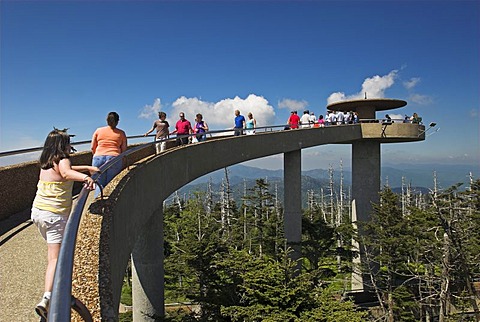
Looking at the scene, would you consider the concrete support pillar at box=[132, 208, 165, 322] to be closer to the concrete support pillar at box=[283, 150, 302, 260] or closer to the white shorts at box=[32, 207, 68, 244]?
the white shorts at box=[32, 207, 68, 244]

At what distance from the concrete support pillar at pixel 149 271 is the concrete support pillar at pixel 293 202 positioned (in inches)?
330

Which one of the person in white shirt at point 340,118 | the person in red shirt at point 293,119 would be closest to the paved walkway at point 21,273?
the person in red shirt at point 293,119

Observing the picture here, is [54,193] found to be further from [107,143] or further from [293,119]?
[293,119]

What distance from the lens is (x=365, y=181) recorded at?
840 inches

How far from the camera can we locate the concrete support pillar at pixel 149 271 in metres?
10.5

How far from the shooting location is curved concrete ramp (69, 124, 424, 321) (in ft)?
11.1

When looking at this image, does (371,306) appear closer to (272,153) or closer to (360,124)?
(360,124)

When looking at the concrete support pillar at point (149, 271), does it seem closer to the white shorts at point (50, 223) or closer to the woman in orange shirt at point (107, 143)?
the woman in orange shirt at point (107, 143)

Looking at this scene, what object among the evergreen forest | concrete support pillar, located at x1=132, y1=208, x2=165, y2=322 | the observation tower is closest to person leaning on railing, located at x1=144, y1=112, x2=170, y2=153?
concrete support pillar, located at x1=132, y1=208, x2=165, y2=322

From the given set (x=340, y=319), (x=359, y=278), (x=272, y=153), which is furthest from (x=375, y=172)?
(x=340, y=319)

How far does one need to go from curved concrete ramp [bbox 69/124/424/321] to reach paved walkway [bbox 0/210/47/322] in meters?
0.62

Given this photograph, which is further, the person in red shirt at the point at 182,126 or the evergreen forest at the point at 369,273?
the evergreen forest at the point at 369,273

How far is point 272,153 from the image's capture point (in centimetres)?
1498

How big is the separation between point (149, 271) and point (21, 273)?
6.75 meters
